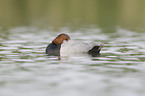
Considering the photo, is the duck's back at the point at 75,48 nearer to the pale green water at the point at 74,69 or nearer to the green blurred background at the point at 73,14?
the pale green water at the point at 74,69

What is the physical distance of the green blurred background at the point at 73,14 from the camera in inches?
1062

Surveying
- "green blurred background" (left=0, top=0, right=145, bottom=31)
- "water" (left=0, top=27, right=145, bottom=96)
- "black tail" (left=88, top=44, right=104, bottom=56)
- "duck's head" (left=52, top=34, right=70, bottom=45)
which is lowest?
"water" (left=0, top=27, right=145, bottom=96)

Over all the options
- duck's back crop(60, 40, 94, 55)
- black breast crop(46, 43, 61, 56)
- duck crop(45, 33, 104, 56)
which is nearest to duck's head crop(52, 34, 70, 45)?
black breast crop(46, 43, 61, 56)

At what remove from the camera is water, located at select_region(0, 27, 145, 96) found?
26.5 ft

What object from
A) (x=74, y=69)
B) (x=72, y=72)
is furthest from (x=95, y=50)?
(x=72, y=72)

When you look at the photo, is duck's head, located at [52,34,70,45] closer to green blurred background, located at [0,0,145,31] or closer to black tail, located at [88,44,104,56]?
black tail, located at [88,44,104,56]

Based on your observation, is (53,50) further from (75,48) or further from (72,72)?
(72,72)

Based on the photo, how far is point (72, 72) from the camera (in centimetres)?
1001

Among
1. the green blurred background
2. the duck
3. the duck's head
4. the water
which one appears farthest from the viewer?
the green blurred background

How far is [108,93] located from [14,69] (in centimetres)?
350

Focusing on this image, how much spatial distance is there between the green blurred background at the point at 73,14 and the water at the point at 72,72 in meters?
11.3

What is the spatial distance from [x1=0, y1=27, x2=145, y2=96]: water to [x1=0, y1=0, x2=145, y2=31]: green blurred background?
11.3 m

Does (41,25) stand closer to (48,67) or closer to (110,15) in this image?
(110,15)

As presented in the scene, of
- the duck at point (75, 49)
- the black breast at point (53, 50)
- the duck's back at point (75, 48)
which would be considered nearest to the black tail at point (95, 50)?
the duck at point (75, 49)
